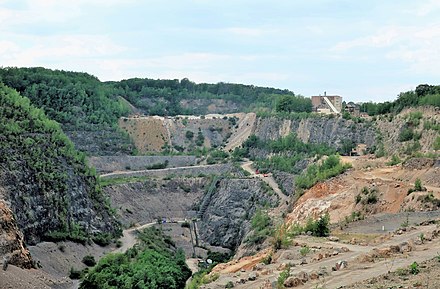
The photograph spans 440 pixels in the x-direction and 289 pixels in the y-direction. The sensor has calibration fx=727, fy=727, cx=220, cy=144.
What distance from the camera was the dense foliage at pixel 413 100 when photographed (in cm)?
6794

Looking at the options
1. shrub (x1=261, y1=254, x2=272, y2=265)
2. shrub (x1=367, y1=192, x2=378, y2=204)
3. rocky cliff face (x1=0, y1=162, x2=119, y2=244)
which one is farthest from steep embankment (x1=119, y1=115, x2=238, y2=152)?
shrub (x1=261, y1=254, x2=272, y2=265)

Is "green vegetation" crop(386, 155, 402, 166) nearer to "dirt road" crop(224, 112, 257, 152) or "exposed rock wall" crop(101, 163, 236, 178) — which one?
"exposed rock wall" crop(101, 163, 236, 178)

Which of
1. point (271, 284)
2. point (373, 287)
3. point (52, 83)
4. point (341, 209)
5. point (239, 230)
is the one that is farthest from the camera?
point (52, 83)

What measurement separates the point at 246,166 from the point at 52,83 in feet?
103

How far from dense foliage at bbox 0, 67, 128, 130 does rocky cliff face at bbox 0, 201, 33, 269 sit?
4953 cm

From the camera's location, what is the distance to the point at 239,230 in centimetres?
7825

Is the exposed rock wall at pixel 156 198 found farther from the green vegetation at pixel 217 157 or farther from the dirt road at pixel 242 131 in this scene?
the dirt road at pixel 242 131

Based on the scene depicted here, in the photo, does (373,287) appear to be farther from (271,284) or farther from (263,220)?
(263,220)

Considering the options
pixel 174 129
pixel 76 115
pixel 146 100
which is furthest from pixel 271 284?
pixel 146 100

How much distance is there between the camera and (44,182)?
219 ft

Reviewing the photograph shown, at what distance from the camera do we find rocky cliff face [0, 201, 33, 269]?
48.6m

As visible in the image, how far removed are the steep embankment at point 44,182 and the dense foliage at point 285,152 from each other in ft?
73.4

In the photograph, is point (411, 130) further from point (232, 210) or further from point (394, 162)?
point (232, 210)

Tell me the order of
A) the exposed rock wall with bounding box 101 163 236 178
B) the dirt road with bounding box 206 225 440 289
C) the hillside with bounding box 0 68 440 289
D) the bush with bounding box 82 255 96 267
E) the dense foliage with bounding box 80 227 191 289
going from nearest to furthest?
the dirt road with bounding box 206 225 440 289, the hillside with bounding box 0 68 440 289, the dense foliage with bounding box 80 227 191 289, the bush with bounding box 82 255 96 267, the exposed rock wall with bounding box 101 163 236 178
